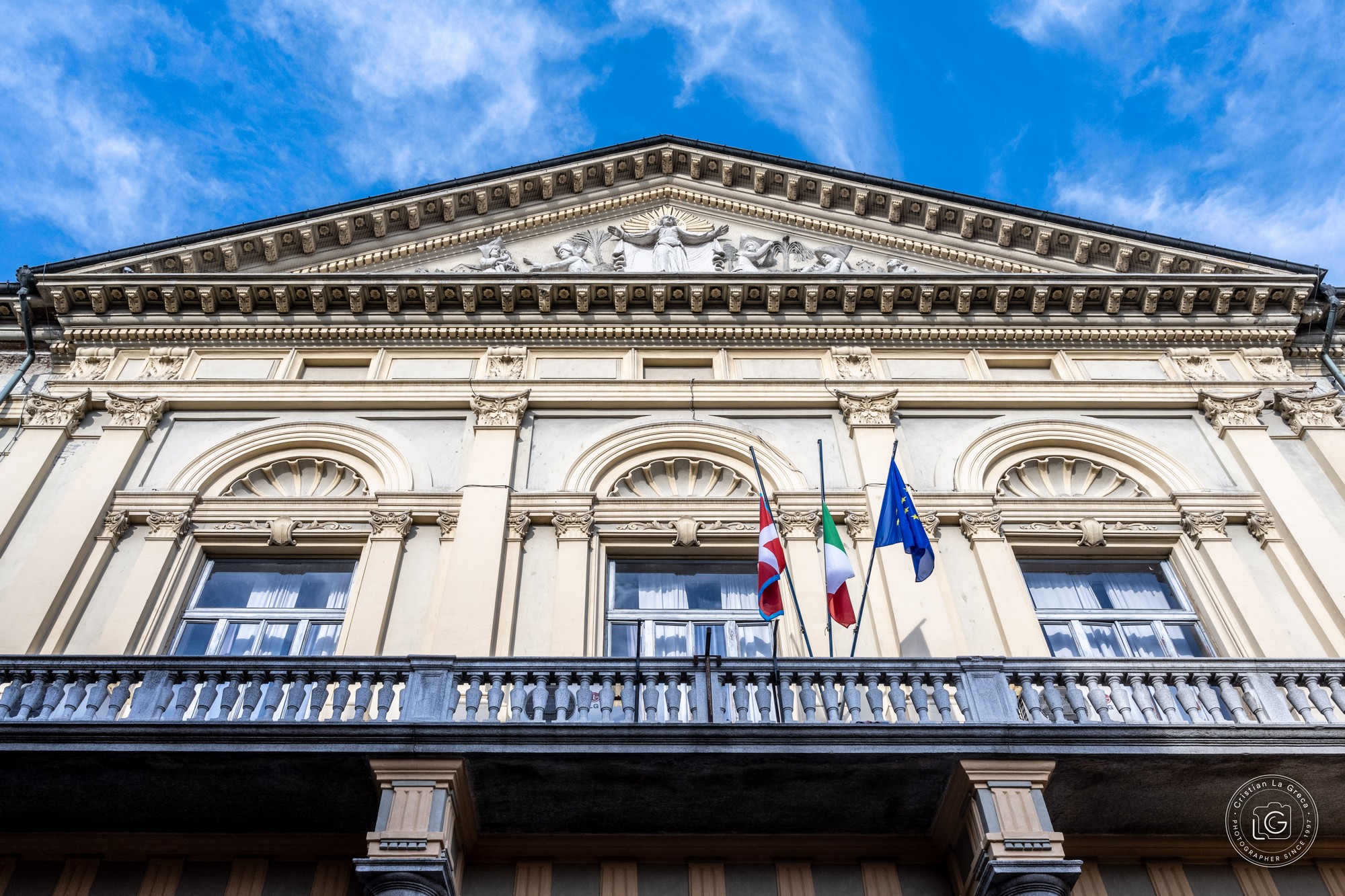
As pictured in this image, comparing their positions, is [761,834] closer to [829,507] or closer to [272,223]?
[829,507]

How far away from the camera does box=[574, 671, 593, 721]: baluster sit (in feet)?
35.1

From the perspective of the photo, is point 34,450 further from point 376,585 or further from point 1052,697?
point 1052,697

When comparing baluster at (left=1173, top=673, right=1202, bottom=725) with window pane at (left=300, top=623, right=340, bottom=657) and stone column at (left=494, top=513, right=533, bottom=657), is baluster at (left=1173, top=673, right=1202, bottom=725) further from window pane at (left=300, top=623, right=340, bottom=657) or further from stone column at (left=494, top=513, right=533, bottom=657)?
window pane at (left=300, top=623, right=340, bottom=657)

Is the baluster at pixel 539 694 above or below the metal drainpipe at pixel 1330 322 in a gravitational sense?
below

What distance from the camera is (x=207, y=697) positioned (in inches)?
424

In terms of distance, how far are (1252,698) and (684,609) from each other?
651cm

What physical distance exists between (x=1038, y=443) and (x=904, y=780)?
763 cm

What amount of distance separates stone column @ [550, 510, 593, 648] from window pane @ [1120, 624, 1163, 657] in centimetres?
686

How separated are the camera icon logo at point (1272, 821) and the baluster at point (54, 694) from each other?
11.8 metres

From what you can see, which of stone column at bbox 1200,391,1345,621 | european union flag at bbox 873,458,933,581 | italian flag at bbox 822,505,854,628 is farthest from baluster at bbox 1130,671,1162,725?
stone column at bbox 1200,391,1345,621

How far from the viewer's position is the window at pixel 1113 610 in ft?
45.6

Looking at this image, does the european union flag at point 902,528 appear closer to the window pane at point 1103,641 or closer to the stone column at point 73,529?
the window pane at point 1103,641

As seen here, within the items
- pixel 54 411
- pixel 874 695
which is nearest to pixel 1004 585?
pixel 874 695

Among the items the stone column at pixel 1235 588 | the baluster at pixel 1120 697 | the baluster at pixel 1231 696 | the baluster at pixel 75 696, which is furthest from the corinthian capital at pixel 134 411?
the stone column at pixel 1235 588
